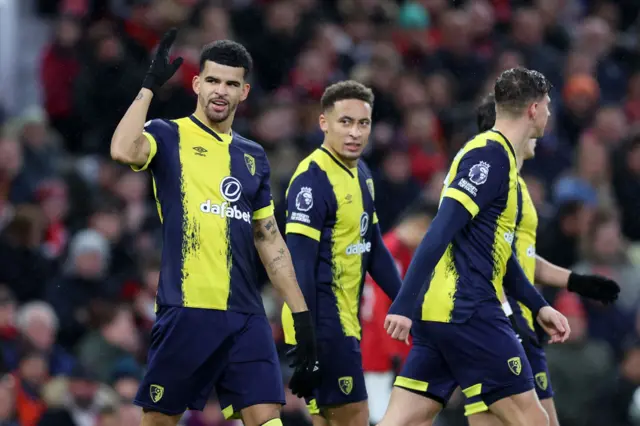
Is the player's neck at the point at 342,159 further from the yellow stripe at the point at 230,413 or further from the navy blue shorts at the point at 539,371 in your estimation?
the yellow stripe at the point at 230,413

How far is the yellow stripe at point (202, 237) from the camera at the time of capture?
7.17 meters

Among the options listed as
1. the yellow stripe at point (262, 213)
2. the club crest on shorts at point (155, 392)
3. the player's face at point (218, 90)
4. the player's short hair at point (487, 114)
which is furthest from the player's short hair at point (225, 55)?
the player's short hair at point (487, 114)

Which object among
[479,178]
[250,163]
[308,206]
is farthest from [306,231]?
[479,178]

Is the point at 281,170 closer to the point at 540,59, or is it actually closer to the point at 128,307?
the point at 128,307

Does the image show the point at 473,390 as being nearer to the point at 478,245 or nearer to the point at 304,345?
the point at 478,245

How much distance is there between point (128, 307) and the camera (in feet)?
38.3

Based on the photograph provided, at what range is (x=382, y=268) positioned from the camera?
8.60 meters

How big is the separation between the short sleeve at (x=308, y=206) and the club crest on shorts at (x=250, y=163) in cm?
79

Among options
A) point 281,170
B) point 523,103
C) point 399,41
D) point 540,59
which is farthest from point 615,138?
point 523,103

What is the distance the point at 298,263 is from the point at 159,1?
21.3ft

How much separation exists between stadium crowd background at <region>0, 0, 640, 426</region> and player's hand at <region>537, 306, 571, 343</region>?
3.16 m

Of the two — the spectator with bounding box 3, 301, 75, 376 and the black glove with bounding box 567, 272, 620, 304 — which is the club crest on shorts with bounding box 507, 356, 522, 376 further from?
the spectator with bounding box 3, 301, 75, 376

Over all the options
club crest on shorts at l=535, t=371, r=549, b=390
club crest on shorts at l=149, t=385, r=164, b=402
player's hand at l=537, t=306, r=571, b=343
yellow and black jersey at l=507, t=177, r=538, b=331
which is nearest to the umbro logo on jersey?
club crest on shorts at l=149, t=385, r=164, b=402

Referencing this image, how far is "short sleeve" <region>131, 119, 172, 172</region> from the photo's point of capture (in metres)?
7.16
